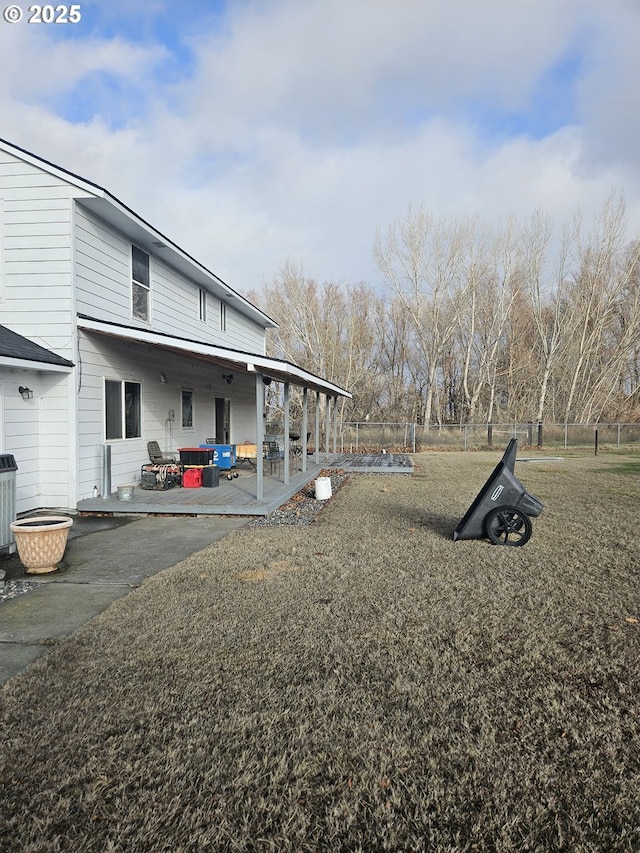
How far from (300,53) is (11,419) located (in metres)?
9.46

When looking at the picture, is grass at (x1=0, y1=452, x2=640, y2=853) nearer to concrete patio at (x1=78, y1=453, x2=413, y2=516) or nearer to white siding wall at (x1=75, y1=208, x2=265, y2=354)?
concrete patio at (x1=78, y1=453, x2=413, y2=516)

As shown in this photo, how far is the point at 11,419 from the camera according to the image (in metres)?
7.61

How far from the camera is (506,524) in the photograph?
647 cm

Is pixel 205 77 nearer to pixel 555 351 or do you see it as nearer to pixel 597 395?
pixel 555 351

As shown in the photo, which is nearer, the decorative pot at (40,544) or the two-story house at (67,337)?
the decorative pot at (40,544)

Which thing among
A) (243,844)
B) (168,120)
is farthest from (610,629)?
(168,120)

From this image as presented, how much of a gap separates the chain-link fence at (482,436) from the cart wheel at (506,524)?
54.0ft

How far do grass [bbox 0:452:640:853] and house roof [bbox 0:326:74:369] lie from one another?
3.95 meters

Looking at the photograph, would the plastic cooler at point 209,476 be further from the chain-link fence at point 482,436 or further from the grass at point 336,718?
the chain-link fence at point 482,436

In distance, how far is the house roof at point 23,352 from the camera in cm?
687

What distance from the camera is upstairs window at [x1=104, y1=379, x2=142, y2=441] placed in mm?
9352

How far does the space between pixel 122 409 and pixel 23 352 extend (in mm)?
2604

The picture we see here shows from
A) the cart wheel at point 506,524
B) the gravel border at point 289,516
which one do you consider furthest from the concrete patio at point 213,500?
the cart wheel at point 506,524

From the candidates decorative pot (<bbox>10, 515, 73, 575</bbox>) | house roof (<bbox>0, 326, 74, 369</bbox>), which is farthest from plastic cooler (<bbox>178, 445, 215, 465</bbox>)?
decorative pot (<bbox>10, 515, 73, 575</bbox>)
